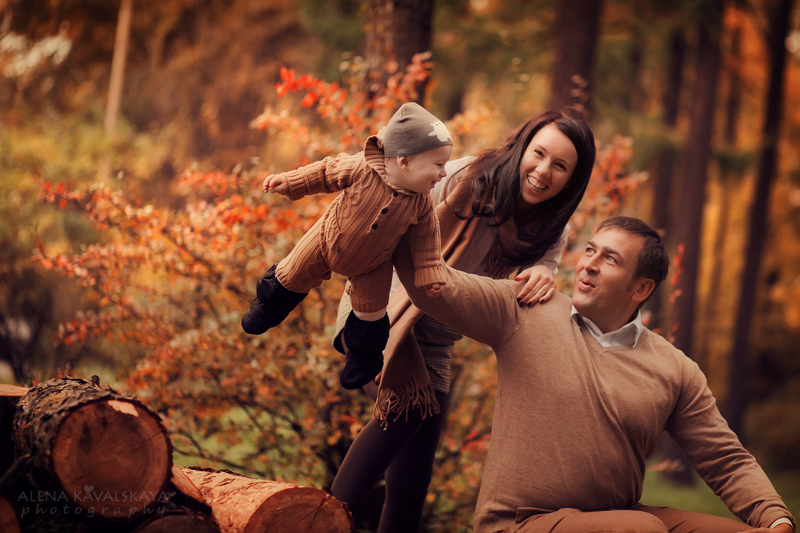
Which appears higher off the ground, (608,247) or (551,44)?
(551,44)

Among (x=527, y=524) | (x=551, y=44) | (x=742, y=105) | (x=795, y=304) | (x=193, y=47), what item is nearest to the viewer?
(x=527, y=524)

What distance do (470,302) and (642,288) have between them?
737 mm

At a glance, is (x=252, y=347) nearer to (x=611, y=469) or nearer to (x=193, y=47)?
(x=611, y=469)

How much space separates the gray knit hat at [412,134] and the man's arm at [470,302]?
0.30 m

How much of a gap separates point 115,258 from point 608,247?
276 cm

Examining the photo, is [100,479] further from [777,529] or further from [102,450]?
[777,529]

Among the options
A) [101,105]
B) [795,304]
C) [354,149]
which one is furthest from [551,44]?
[101,105]

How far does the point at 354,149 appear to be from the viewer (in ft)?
11.9

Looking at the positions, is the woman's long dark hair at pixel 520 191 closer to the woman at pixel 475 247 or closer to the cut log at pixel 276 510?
the woman at pixel 475 247

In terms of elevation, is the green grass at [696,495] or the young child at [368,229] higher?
the young child at [368,229]

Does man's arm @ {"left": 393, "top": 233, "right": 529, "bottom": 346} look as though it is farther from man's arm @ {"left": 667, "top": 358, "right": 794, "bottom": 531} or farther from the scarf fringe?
man's arm @ {"left": 667, "top": 358, "right": 794, "bottom": 531}

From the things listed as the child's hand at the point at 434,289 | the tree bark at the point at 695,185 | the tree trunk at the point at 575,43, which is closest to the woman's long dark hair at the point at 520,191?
the child's hand at the point at 434,289

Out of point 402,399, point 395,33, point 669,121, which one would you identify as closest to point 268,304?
point 402,399

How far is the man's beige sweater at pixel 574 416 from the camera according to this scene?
2.06 metres
